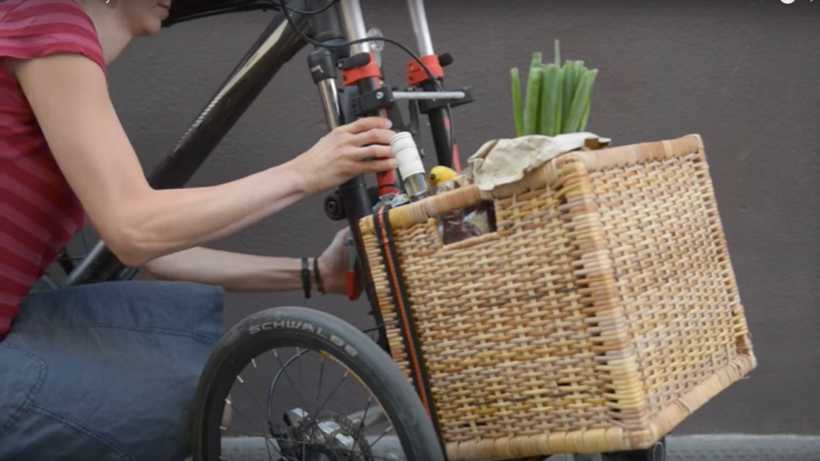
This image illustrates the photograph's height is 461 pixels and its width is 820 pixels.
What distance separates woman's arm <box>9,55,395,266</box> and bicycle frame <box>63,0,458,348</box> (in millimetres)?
149

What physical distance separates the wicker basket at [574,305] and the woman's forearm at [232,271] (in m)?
0.68

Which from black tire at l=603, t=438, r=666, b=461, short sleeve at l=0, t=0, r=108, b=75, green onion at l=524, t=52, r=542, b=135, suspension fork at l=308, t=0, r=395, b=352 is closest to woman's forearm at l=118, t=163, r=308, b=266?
suspension fork at l=308, t=0, r=395, b=352

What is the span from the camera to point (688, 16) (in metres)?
2.76

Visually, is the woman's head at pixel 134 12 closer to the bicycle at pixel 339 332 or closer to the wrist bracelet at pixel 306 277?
the bicycle at pixel 339 332

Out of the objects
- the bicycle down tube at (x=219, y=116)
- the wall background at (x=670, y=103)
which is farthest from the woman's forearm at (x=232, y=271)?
the wall background at (x=670, y=103)

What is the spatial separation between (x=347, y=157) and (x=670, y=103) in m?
1.49

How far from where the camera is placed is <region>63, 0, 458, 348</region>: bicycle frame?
1798 mm

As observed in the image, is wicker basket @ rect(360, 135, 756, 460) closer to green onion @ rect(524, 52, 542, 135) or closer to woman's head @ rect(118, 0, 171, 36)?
green onion @ rect(524, 52, 542, 135)

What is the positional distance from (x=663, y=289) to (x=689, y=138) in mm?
325

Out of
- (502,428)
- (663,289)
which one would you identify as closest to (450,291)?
(502,428)

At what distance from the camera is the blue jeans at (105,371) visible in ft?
5.39

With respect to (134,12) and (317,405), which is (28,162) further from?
(317,405)

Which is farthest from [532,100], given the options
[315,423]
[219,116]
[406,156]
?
[219,116]

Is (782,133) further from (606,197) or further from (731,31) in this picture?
(606,197)
